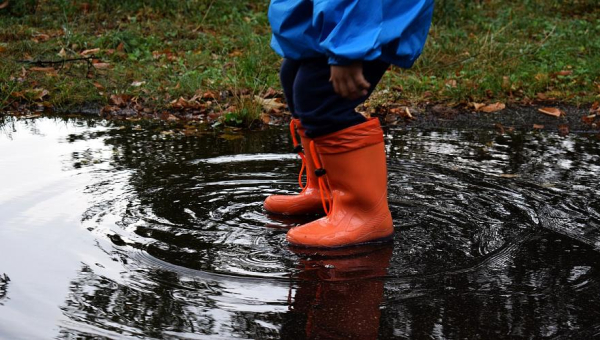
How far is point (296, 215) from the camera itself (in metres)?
3.28

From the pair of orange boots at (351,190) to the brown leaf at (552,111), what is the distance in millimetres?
2743

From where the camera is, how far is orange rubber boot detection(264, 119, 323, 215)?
321 centimetres

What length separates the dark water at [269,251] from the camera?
2.13 meters

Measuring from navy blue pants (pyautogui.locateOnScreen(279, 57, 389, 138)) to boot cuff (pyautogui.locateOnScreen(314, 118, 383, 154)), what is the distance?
21 millimetres

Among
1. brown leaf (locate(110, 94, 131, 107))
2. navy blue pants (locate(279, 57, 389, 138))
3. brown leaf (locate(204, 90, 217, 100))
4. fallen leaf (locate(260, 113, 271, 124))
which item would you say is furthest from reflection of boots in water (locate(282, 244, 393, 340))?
brown leaf (locate(110, 94, 131, 107))

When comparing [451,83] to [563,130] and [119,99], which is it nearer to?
[563,130]

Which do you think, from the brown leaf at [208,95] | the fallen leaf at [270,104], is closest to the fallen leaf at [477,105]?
the fallen leaf at [270,104]

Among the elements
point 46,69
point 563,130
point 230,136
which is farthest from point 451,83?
point 46,69

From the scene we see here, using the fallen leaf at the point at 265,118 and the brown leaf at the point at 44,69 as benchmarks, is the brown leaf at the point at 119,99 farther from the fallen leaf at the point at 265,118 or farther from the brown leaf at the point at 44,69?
the fallen leaf at the point at 265,118

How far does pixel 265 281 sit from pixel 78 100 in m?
3.62

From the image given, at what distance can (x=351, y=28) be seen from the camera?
256cm

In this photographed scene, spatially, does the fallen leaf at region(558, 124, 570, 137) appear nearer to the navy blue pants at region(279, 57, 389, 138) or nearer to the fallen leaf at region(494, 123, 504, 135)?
the fallen leaf at region(494, 123, 504, 135)

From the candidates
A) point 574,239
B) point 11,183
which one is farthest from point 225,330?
point 11,183

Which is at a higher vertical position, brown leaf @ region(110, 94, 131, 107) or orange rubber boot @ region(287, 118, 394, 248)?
orange rubber boot @ region(287, 118, 394, 248)
